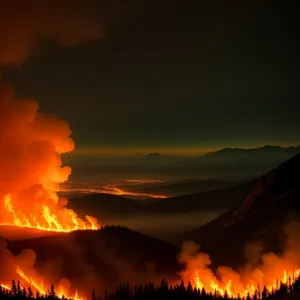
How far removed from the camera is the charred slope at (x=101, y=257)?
452ft

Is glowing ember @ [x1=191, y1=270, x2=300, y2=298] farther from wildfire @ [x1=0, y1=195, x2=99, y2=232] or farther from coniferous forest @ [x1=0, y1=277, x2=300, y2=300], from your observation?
wildfire @ [x1=0, y1=195, x2=99, y2=232]

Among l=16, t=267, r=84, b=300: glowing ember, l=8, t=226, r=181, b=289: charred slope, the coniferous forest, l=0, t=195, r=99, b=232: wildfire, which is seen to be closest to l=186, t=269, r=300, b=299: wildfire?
l=8, t=226, r=181, b=289: charred slope

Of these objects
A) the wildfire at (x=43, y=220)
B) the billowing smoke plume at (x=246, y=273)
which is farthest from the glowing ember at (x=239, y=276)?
the wildfire at (x=43, y=220)

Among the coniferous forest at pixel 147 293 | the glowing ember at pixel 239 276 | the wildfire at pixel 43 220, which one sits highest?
the wildfire at pixel 43 220

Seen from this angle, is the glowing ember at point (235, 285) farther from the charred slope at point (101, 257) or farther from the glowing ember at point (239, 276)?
the charred slope at point (101, 257)

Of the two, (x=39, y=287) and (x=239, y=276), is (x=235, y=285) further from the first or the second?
(x=39, y=287)

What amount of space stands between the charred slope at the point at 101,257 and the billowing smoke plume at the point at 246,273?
14.7 feet

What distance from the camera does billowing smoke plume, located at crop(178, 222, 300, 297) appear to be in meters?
145

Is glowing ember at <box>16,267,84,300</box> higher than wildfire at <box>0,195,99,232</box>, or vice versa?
wildfire at <box>0,195,99,232</box>

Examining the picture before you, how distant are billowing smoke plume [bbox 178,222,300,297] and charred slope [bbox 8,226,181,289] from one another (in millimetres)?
4492

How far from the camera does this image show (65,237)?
14888 cm

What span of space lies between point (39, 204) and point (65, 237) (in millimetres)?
11891

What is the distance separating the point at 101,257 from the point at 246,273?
39859 mm

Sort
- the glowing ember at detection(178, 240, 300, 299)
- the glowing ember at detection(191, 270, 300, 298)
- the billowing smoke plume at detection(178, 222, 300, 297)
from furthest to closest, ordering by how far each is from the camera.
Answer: the billowing smoke plume at detection(178, 222, 300, 297) < the glowing ember at detection(178, 240, 300, 299) < the glowing ember at detection(191, 270, 300, 298)
